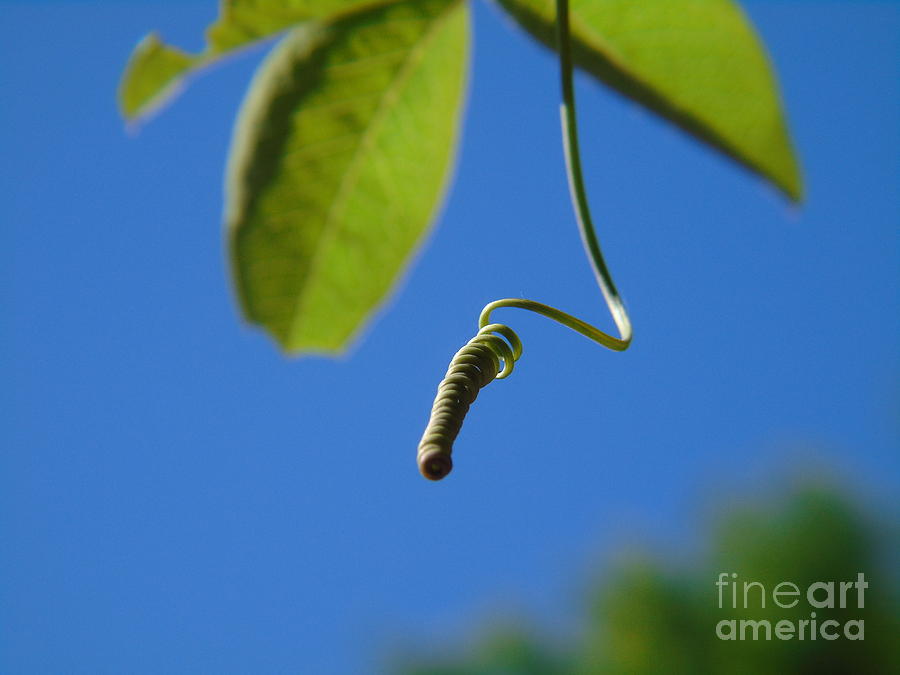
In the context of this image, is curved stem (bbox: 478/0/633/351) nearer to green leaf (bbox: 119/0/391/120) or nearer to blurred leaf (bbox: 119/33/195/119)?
green leaf (bbox: 119/0/391/120)

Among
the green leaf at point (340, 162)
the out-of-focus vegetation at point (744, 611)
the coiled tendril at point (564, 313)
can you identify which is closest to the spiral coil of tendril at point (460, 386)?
the coiled tendril at point (564, 313)

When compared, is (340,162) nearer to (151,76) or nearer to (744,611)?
(151,76)

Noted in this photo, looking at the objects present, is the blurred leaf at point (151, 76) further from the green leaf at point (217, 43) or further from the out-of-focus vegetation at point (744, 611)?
the out-of-focus vegetation at point (744, 611)

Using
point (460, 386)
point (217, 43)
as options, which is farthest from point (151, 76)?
point (460, 386)

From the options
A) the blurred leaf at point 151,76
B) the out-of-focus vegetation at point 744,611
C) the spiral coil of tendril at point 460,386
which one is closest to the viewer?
the spiral coil of tendril at point 460,386

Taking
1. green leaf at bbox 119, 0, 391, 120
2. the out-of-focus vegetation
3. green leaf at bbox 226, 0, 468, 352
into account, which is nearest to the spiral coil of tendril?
green leaf at bbox 226, 0, 468, 352

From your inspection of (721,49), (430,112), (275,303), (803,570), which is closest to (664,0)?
(721,49)
